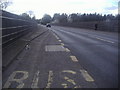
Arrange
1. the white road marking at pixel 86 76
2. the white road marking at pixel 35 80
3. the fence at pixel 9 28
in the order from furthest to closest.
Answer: the fence at pixel 9 28, the white road marking at pixel 86 76, the white road marking at pixel 35 80

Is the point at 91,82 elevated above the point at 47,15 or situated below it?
below

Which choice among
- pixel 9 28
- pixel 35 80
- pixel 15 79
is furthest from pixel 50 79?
pixel 9 28

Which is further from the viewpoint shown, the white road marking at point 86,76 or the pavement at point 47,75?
the white road marking at point 86,76

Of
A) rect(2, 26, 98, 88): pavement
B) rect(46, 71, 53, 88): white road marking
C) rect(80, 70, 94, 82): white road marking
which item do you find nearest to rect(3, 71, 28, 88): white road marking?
rect(2, 26, 98, 88): pavement

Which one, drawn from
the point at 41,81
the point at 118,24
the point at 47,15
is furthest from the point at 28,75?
the point at 47,15

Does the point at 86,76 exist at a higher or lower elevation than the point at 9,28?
lower

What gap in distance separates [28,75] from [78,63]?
92.1 inches

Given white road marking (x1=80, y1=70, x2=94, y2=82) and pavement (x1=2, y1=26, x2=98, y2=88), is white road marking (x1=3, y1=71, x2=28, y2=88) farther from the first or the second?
white road marking (x1=80, y1=70, x2=94, y2=82)

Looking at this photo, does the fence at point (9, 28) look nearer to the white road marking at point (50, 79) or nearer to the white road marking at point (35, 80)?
the white road marking at point (35, 80)

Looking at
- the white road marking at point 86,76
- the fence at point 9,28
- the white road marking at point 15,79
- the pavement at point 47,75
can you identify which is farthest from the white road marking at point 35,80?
the fence at point 9,28

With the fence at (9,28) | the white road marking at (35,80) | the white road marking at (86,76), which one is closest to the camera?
the white road marking at (35,80)

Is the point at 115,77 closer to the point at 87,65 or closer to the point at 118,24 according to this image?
the point at 87,65

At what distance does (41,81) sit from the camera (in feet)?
19.3

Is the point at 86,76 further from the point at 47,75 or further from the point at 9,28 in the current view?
the point at 9,28
